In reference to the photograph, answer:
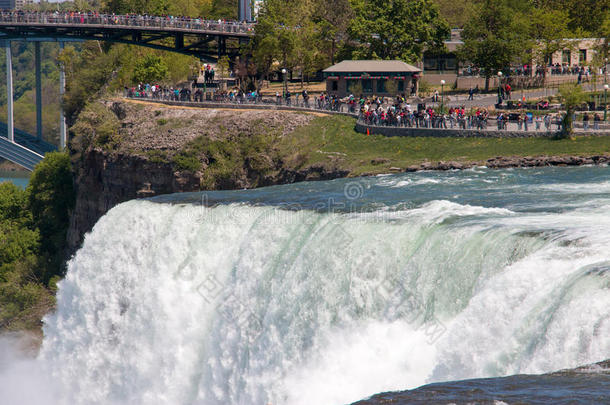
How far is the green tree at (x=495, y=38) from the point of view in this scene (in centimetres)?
6569

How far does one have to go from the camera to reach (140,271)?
3222 centimetres

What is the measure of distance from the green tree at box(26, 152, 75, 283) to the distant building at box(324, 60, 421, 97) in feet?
66.9

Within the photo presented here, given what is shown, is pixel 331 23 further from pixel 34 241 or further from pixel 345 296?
pixel 345 296

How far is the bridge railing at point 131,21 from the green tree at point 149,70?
142 inches

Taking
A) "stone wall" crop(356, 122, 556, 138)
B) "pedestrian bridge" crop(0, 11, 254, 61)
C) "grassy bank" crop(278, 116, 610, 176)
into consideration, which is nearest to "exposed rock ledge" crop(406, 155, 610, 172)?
"grassy bank" crop(278, 116, 610, 176)

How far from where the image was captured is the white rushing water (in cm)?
1988

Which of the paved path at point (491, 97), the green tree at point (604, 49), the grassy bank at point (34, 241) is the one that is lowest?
the grassy bank at point (34, 241)

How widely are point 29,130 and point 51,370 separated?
123422 millimetres

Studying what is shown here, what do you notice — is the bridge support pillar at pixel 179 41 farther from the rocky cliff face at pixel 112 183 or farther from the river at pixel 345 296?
the river at pixel 345 296

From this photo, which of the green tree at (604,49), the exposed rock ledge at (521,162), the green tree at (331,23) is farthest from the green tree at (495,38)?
the exposed rock ledge at (521,162)

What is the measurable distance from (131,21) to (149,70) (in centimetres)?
618

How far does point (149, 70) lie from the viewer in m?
75.3

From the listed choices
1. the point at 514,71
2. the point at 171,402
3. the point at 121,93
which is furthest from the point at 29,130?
the point at 171,402

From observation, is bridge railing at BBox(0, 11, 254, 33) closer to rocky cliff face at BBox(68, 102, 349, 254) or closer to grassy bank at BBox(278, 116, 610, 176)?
rocky cliff face at BBox(68, 102, 349, 254)
